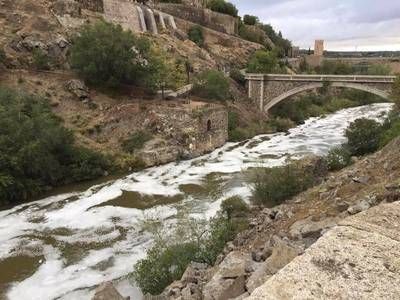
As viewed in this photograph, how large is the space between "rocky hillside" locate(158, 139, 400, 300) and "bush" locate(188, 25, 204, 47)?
45566 millimetres

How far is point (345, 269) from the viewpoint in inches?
247

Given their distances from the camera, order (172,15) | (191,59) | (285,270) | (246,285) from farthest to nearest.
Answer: (172,15), (191,59), (246,285), (285,270)

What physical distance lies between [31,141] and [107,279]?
563 inches

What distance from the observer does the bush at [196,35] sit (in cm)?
6319

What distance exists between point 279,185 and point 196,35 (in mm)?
45313

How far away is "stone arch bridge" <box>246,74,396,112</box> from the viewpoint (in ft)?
155

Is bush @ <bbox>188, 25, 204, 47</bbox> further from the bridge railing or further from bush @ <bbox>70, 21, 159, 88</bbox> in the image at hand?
bush @ <bbox>70, 21, 159, 88</bbox>

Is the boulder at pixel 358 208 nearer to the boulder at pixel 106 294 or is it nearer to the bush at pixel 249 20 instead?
the boulder at pixel 106 294

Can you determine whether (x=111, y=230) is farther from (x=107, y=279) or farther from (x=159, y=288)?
(x=159, y=288)

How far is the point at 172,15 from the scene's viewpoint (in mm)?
67562

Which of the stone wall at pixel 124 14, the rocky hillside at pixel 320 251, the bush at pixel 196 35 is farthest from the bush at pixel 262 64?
the rocky hillside at pixel 320 251

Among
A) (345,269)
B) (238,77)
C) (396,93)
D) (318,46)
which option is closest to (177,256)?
(345,269)

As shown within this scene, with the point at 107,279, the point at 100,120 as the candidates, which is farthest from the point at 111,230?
the point at 100,120

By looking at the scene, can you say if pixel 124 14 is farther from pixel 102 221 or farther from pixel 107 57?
pixel 102 221
